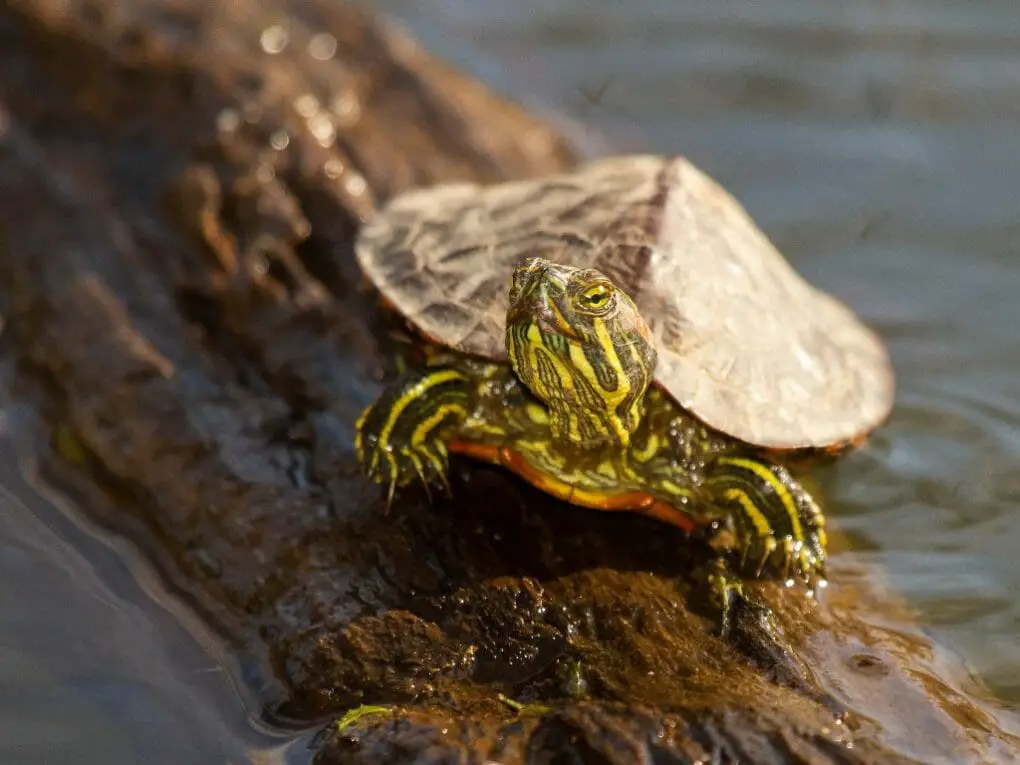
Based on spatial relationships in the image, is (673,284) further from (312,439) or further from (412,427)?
(312,439)

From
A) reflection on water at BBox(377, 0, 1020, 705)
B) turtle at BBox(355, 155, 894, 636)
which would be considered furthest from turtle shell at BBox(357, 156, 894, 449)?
reflection on water at BBox(377, 0, 1020, 705)

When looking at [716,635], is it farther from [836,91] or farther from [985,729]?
[836,91]

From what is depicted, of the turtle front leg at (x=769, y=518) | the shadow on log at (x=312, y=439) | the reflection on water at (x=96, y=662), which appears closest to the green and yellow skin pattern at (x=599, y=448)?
the turtle front leg at (x=769, y=518)

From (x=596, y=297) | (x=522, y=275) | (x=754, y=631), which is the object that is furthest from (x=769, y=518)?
(x=522, y=275)

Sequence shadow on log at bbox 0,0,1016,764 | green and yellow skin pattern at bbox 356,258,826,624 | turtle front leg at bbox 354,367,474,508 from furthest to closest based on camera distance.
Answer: turtle front leg at bbox 354,367,474,508 < green and yellow skin pattern at bbox 356,258,826,624 < shadow on log at bbox 0,0,1016,764

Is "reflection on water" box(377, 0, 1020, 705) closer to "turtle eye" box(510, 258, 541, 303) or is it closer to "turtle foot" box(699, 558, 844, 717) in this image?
"turtle foot" box(699, 558, 844, 717)

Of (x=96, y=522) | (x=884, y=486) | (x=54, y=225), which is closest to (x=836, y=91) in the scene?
(x=884, y=486)
